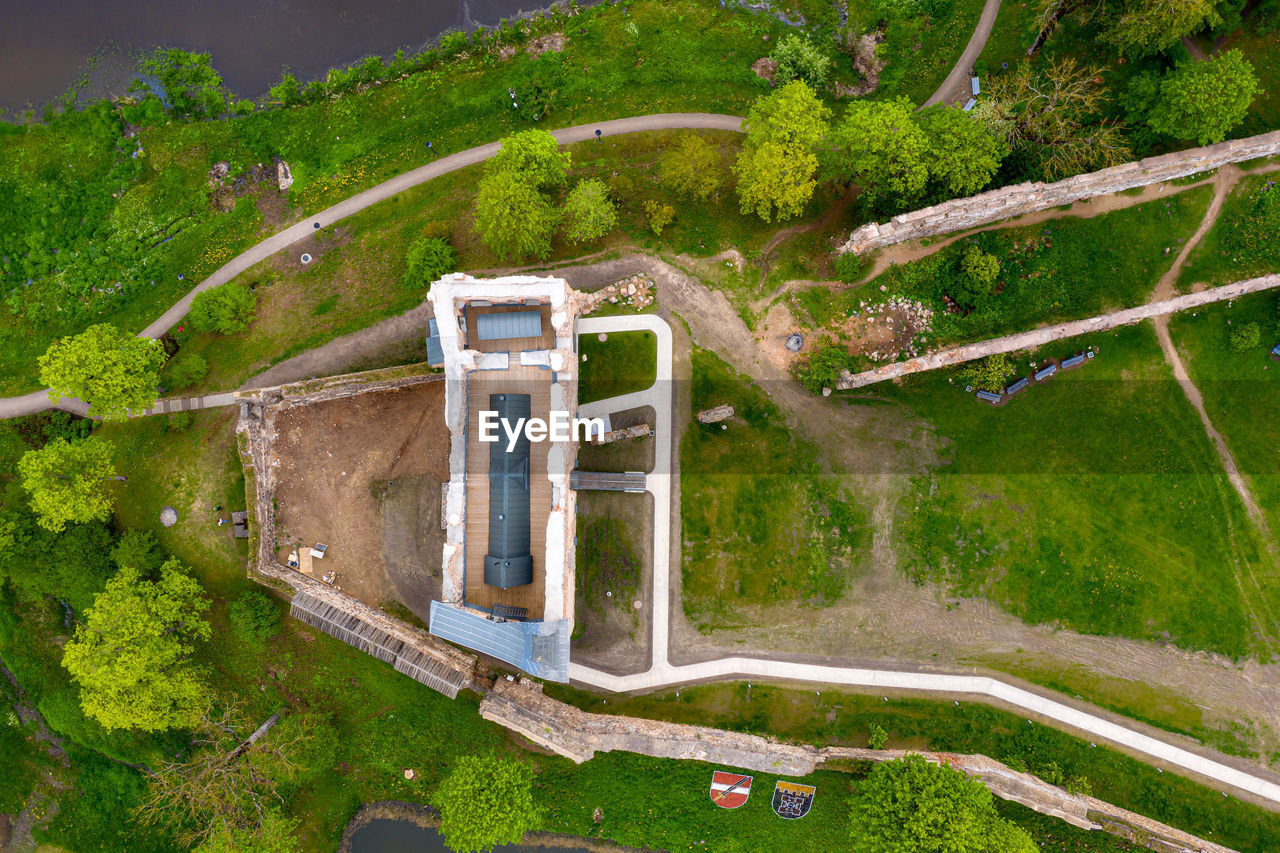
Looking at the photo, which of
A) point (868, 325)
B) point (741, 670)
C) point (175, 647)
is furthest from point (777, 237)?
point (175, 647)

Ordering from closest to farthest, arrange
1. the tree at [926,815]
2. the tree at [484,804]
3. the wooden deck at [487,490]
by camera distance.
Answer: the tree at [926,815]
the tree at [484,804]
the wooden deck at [487,490]

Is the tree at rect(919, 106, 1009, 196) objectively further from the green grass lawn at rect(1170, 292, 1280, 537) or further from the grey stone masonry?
the green grass lawn at rect(1170, 292, 1280, 537)

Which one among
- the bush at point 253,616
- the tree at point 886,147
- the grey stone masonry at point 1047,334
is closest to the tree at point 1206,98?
the grey stone masonry at point 1047,334

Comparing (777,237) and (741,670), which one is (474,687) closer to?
(741,670)

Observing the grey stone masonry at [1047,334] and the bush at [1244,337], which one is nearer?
the grey stone masonry at [1047,334]

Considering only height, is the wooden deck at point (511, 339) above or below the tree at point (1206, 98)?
below

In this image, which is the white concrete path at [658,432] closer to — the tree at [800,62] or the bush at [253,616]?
the tree at [800,62]
